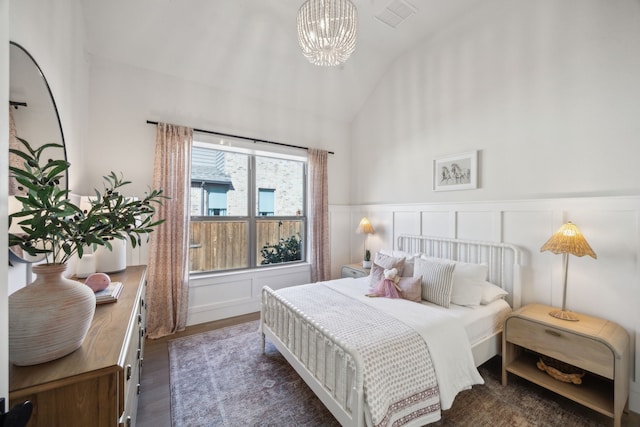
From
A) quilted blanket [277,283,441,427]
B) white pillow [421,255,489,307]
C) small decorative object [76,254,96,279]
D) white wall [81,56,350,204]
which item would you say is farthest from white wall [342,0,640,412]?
small decorative object [76,254,96,279]

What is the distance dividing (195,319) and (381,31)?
14.3ft

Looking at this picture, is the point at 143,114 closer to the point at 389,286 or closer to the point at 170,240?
the point at 170,240

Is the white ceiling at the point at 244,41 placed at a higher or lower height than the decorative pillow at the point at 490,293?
higher

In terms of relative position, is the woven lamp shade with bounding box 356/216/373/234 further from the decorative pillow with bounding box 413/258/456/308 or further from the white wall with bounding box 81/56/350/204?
the white wall with bounding box 81/56/350/204

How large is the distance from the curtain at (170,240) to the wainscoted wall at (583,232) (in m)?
3.09

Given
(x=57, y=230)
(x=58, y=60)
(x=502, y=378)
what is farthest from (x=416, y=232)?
(x=58, y=60)

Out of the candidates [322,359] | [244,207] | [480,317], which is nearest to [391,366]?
[322,359]

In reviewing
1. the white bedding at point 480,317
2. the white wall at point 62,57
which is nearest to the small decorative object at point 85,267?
the white wall at point 62,57

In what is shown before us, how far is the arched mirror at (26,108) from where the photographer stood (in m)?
1.08

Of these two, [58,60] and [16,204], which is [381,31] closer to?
[58,60]

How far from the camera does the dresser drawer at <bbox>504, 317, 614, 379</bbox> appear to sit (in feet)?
5.56

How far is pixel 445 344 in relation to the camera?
1817mm

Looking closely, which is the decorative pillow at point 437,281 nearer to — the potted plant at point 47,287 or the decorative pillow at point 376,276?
the decorative pillow at point 376,276

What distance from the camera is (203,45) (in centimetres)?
300
